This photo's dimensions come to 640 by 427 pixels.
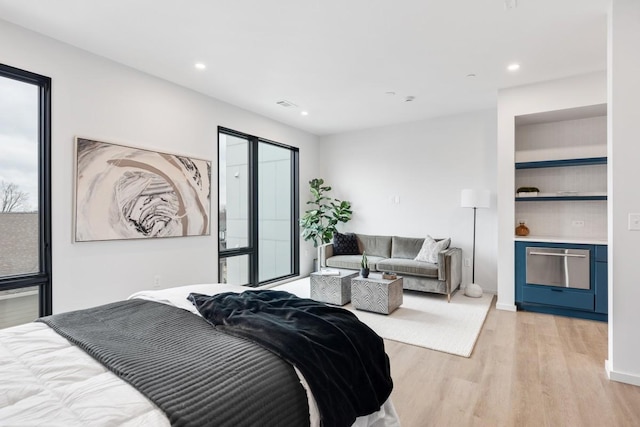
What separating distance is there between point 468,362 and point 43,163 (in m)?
4.06

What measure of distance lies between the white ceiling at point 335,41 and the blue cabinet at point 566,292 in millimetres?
2007

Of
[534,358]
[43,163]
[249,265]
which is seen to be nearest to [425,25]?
[534,358]

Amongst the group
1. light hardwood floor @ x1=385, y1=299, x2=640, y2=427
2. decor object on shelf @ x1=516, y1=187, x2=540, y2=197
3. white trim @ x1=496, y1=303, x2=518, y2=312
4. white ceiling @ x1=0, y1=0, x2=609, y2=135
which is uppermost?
white ceiling @ x1=0, y1=0, x2=609, y2=135

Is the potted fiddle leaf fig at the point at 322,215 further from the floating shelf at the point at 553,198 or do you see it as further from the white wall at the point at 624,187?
the white wall at the point at 624,187

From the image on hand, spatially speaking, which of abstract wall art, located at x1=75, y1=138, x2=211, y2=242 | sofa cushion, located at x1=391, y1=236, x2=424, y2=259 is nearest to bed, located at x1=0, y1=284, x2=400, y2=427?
abstract wall art, located at x1=75, y1=138, x2=211, y2=242

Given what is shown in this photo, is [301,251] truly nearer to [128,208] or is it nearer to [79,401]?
[128,208]

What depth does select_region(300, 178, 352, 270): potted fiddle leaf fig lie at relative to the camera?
5.83 m

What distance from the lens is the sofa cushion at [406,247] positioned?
5.28m

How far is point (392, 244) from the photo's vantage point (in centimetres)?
555

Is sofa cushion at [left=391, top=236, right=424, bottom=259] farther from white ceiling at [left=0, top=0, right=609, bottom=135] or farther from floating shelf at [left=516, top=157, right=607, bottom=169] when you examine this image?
white ceiling at [left=0, top=0, right=609, bottom=135]

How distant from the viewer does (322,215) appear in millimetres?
6020

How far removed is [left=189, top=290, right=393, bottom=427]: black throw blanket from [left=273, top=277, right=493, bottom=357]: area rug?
1625 mm

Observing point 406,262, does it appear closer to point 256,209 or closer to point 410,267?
point 410,267

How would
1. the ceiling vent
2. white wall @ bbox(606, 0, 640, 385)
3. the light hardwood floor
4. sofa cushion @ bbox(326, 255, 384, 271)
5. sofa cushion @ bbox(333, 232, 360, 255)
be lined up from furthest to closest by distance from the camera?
sofa cushion @ bbox(333, 232, 360, 255)
sofa cushion @ bbox(326, 255, 384, 271)
the ceiling vent
white wall @ bbox(606, 0, 640, 385)
the light hardwood floor
